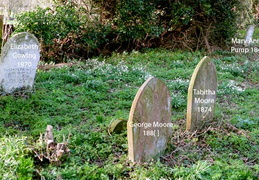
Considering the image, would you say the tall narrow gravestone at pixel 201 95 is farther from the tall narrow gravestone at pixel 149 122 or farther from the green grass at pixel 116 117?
the tall narrow gravestone at pixel 149 122

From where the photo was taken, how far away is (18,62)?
7250 millimetres

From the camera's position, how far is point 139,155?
432 cm

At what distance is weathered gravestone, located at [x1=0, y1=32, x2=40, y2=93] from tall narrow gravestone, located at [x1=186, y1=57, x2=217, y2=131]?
404cm

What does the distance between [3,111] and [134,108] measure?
335 cm

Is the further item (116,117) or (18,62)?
(18,62)

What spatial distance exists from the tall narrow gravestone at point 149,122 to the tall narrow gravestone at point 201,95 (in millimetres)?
596

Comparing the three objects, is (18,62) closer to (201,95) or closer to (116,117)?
(116,117)

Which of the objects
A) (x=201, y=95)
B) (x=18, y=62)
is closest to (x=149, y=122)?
(x=201, y=95)

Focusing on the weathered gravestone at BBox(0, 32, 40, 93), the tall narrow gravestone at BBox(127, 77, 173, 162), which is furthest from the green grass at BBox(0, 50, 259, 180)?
the weathered gravestone at BBox(0, 32, 40, 93)

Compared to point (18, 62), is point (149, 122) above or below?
below

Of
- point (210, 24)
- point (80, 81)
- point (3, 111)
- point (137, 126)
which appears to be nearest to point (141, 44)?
point (210, 24)

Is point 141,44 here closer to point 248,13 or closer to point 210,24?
point 210,24

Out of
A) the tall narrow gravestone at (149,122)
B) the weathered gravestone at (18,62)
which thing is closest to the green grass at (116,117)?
the tall narrow gravestone at (149,122)

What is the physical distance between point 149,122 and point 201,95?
1411mm
